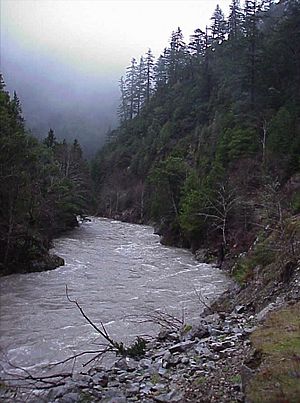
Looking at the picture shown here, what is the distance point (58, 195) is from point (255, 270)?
24.5m

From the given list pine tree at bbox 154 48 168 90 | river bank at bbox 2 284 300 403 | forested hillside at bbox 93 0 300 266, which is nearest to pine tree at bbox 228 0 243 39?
forested hillside at bbox 93 0 300 266

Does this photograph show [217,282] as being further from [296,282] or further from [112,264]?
[296,282]

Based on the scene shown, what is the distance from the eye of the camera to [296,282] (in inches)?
474

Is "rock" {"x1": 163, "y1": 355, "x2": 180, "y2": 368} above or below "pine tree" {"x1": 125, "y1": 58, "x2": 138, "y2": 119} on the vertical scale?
below

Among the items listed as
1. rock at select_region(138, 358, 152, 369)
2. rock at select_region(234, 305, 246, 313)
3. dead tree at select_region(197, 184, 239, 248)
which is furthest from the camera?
dead tree at select_region(197, 184, 239, 248)

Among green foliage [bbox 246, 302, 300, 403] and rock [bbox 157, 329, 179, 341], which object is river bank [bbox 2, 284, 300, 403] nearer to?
green foliage [bbox 246, 302, 300, 403]

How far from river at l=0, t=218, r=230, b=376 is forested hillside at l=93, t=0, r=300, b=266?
3.96 metres

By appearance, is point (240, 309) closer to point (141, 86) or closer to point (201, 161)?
point (201, 161)

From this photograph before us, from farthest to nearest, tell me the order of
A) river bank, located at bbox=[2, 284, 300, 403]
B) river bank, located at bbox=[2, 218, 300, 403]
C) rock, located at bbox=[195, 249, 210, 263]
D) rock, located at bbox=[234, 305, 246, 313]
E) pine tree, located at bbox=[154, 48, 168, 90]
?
pine tree, located at bbox=[154, 48, 168, 90] < rock, located at bbox=[195, 249, 210, 263] < rock, located at bbox=[234, 305, 246, 313] < river bank, located at bbox=[2, 284, 300, 403] < river bank, located at bbox=[2, 218, 300, 403]

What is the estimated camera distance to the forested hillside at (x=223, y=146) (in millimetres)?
29062

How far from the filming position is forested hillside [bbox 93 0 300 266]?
2906cm

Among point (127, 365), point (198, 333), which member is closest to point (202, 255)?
point (198, 333)

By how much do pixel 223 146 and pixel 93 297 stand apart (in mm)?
22834

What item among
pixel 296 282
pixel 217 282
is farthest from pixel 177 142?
pixel 296 282
